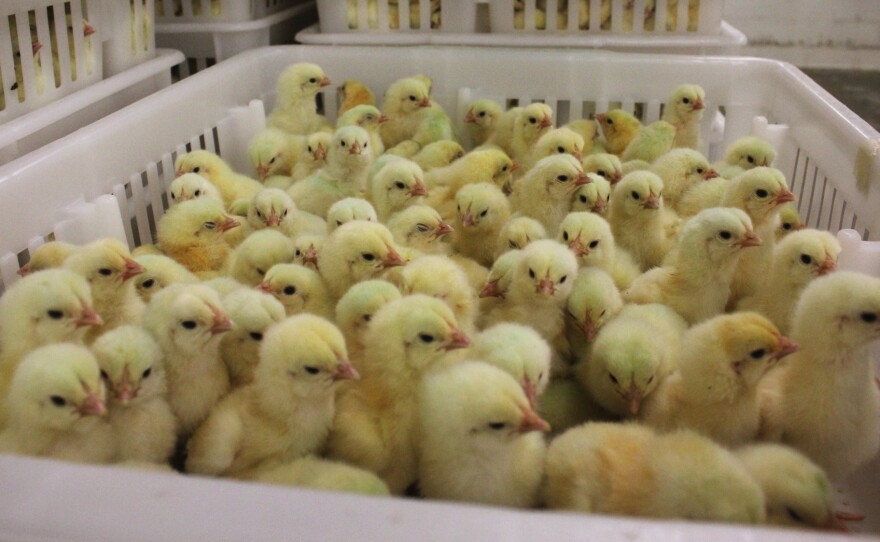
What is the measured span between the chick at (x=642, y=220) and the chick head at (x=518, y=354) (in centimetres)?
82

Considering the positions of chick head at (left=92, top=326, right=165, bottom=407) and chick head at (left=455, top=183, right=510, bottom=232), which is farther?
chick head at (left=455, top=183, right=510, bottom=232)

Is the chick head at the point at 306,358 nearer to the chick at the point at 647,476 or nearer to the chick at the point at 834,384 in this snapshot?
the chick at the point at 647,476

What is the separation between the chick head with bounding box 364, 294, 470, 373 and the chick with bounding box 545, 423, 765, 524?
0.94 feet

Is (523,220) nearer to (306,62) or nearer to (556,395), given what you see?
(556,395)

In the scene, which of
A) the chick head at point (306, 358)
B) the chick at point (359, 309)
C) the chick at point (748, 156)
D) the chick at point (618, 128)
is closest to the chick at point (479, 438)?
the chick head at point (306, 358)

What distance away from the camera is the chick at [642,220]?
2.23 metres

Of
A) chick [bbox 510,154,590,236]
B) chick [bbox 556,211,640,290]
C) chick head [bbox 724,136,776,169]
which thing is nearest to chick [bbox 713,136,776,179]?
chick head [bbox 724,136,776,169]

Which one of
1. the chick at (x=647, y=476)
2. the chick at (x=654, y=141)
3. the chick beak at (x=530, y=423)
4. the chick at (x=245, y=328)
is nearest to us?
the chick at (x=647, y=476)

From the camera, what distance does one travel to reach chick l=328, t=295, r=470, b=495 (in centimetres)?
151

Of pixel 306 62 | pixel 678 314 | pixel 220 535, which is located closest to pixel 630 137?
pixel 678 314

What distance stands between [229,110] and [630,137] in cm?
150

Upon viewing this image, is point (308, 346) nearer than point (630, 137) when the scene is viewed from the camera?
Yes

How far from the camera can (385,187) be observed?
95.0 inches

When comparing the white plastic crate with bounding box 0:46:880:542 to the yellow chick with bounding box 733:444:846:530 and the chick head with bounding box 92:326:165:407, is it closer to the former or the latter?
the yellow chick with bounding box 733:444:846:530
